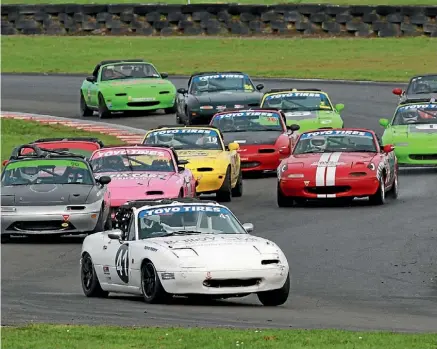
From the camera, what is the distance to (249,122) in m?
29.9

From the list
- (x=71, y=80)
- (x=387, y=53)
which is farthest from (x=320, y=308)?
(x=387, y=53)

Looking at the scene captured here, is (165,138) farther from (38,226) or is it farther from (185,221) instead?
(185,221)

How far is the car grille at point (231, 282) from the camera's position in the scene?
1391cm

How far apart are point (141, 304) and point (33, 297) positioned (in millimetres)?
1223

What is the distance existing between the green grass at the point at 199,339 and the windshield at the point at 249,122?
702 inches

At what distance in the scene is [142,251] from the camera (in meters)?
14.5

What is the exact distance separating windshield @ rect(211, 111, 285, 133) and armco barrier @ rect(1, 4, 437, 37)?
67.6 ft

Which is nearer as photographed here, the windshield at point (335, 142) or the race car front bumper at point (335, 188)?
the race car front bumper at point (335, 188)

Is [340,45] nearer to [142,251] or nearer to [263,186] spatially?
[263,186]

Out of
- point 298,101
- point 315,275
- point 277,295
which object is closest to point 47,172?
point 315,275

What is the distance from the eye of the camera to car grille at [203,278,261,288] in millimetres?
13906

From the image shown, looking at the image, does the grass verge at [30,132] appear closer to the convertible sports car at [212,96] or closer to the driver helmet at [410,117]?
the convertible sports car at [212,96]

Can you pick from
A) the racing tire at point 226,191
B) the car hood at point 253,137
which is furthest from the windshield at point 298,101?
the racing tire at point 226,191

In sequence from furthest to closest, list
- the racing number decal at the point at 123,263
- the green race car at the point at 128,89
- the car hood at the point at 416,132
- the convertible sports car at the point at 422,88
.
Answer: the green race car at the point at 128,89
the convertible sports car at the point at 422,88
the car hood at the point at 416,132
the racing number decal at the point at 123,263
